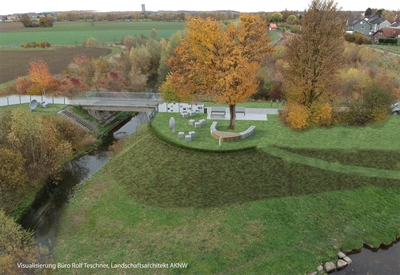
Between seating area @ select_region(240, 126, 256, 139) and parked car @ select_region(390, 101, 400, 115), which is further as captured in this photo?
parked car @ select_region(390, 101, 400, 115)

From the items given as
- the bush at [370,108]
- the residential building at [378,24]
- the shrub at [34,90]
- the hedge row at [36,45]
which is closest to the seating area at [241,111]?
the bush at [370,108]

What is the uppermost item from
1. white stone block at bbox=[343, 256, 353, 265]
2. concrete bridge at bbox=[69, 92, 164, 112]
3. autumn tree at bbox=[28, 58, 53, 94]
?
autumn tree at bbox=[28, 58, 53, 94]

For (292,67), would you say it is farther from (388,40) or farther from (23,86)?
(388,40)

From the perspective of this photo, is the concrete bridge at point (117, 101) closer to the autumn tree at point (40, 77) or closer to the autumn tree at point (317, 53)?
the autumn tree at point (40, 77)

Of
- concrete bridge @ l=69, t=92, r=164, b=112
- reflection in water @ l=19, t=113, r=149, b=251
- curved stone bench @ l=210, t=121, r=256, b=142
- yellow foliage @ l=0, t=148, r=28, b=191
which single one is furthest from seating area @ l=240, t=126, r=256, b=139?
yellow foliage @ l=0, t=148, r=28, b=191

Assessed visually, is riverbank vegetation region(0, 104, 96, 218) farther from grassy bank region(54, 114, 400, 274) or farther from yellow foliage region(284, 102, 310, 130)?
yellow foliage region(284, 102, 310, 130)

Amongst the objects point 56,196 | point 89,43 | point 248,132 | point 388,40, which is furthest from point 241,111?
point 89,43

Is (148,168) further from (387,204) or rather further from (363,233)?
(387,204)

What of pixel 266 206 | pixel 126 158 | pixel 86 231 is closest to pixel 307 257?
pixel 266 206
